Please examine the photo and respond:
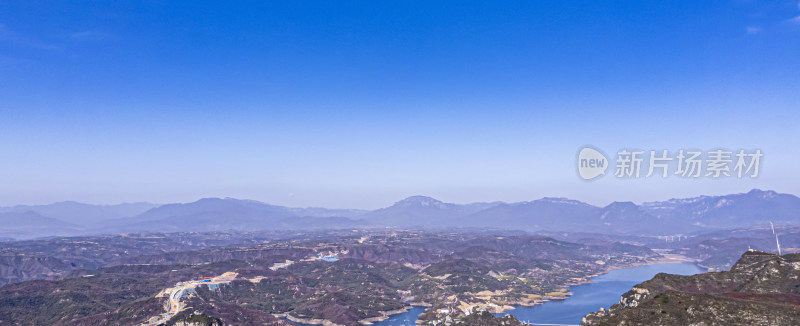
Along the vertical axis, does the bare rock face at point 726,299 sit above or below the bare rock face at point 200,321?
above

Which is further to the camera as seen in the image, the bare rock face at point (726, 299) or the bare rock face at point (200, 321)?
the bare rock face at point (200, 321)

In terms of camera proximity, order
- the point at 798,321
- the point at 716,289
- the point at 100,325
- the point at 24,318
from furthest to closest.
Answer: the point at 24,318 → the point at 100,325 → the point at 716,289 → the point at 798,321

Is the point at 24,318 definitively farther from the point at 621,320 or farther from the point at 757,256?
the point at 757,256

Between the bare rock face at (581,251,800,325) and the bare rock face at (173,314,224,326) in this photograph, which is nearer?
the bare rock face at (581,251,800,325)

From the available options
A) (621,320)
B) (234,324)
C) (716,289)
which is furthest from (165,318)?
(716,289)

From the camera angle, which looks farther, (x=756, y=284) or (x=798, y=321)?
(x=756, y=284)

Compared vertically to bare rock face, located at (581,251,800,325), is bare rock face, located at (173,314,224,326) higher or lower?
lower

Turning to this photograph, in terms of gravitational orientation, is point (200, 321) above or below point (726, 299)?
below

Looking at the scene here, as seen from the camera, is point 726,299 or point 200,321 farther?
point 200,321
